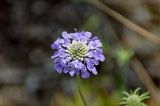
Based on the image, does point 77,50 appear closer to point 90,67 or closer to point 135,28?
point 90,67

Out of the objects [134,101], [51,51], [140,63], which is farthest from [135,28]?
[134,101]

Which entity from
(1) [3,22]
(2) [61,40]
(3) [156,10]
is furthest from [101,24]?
(2) [61,40]

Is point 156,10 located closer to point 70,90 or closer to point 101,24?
point 101,24

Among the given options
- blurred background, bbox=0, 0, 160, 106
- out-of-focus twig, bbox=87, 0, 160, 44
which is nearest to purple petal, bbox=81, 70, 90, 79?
blurred background, bbox=0, 0, 160, 106

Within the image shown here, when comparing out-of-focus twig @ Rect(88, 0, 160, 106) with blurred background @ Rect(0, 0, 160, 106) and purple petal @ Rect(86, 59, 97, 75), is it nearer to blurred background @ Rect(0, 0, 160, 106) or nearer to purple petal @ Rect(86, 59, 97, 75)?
blurred background @ Rect(0, 0, 160, 106)

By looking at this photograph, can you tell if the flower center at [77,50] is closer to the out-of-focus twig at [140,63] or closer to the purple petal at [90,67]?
the purple petal at [90,67]

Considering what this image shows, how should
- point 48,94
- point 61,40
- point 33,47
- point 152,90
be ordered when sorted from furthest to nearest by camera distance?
point 33,47 < point 48,94 < point 152,90 < point 61,40

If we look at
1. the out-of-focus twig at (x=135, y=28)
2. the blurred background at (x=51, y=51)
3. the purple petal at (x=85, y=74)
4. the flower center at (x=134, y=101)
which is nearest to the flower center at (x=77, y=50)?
the purple petal at (x=85, y=74)
